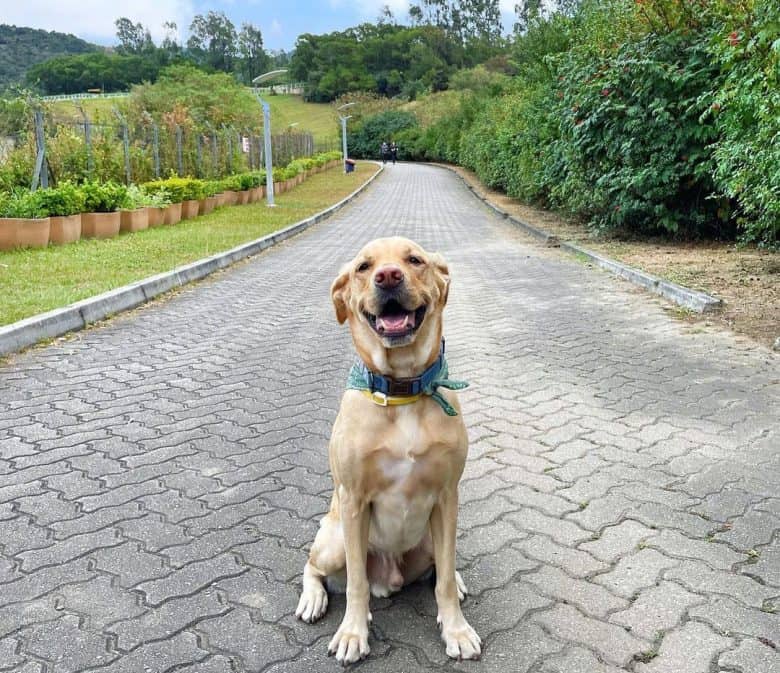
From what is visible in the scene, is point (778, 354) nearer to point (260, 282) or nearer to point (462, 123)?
point (260, 282)

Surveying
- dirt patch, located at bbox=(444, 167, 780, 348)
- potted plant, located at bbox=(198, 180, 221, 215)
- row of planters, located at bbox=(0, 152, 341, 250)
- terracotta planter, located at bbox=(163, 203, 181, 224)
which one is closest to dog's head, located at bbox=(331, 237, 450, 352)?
dirt patch, located at bbox=(444, 167, 780, 348)

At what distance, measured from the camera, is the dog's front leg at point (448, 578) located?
257cm

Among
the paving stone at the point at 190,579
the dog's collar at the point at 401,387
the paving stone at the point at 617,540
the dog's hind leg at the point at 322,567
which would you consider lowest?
the paving stone at the point at 190,579

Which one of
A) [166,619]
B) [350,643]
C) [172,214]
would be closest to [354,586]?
[350,643]

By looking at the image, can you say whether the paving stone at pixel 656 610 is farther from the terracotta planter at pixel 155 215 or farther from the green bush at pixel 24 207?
the terracotta planter at pixel 155 215

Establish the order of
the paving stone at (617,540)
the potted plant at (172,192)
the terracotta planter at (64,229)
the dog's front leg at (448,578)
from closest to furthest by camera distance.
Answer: the dog's front leg at (448,578) < the paving stone at (617,540) < the terracotta planter at (64,229) < the potted plant at (172,192)

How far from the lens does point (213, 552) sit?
10.7 feet

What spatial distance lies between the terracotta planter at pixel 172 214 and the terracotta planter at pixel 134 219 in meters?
1.09

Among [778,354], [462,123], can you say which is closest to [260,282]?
[778,354]

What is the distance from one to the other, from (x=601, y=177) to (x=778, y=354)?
8010 millimetres

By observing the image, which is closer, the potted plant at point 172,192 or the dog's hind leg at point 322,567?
the dog's hind leg at point 322,567

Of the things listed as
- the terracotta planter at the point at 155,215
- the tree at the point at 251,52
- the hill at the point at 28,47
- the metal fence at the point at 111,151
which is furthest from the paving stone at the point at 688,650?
the tree at the point at 251,52

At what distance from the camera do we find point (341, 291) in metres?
2.78

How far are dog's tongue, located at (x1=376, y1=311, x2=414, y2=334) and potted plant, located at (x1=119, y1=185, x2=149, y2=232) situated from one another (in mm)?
13391
